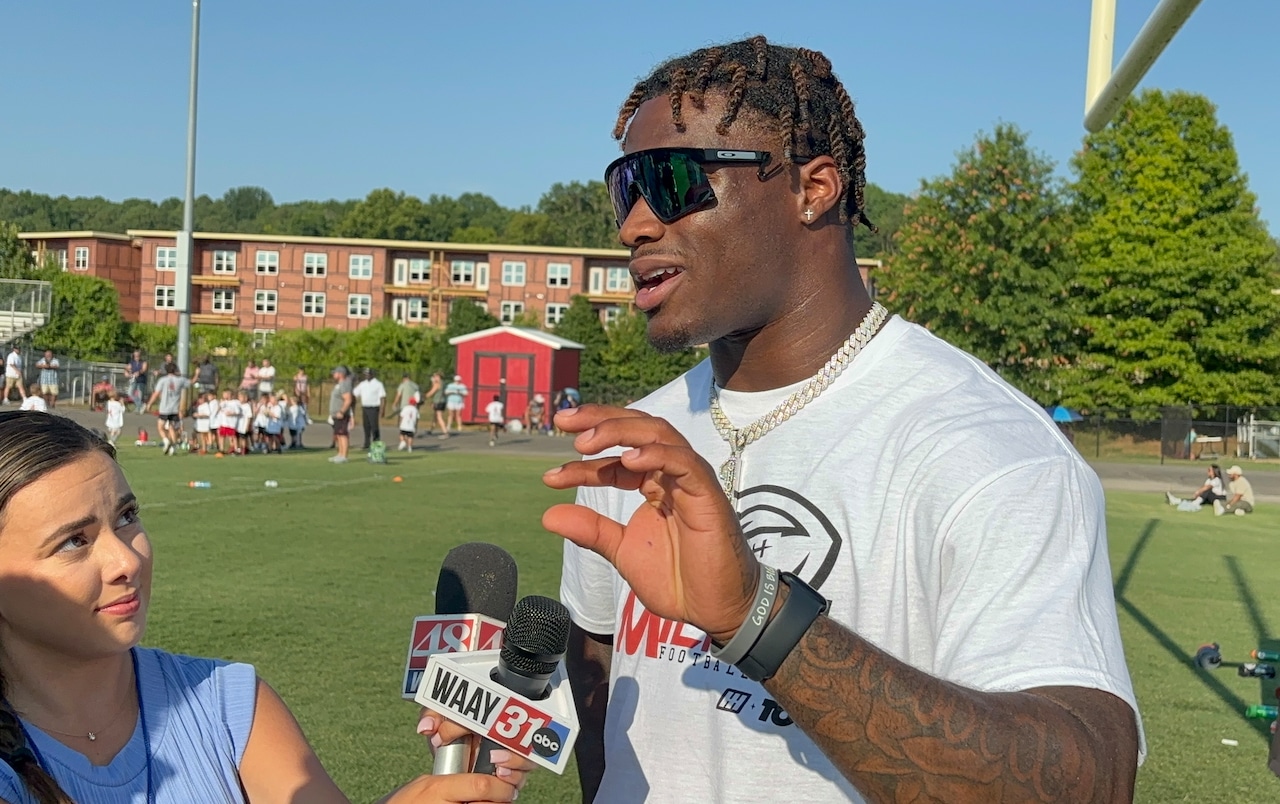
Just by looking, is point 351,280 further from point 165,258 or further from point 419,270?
point 165,258

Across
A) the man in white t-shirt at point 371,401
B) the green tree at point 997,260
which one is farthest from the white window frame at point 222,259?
the man in white t-shirt at point 371,401

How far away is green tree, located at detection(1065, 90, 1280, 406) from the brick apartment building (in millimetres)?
38921

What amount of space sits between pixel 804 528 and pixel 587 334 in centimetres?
5970

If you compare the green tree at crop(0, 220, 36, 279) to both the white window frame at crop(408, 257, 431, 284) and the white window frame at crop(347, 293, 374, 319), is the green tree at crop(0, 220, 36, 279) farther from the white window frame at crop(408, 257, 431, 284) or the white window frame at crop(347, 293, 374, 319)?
the white window frame at crop(408, 257, 431, 284)

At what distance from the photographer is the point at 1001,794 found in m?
1.68

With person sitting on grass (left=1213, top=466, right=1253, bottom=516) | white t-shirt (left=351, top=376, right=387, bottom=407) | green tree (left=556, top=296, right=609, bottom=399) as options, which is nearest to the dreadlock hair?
person sitting on grass (left=1213, top=466, right=1253, bottom=516)

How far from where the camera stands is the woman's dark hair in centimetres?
244

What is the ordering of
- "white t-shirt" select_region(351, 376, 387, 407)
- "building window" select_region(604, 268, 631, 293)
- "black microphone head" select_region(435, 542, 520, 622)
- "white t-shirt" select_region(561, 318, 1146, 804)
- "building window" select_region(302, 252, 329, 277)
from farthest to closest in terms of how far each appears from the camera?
"building window" select_region(302, 252, 329, 277)
"building window" select_region(604, 268, 631, 293)
"white t-shirt" select_region(351, 376, 387, 407)
"black microphone head" select_region(435, 542, 520, 622)
"white t-shirt" select_region(561, 318, 1146, 804)

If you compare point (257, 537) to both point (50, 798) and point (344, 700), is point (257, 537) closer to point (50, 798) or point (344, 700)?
point (344, 700)

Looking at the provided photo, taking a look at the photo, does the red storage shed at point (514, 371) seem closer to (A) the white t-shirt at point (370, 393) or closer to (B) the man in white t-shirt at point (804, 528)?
(A) the white t-shirt at point (370, 393)

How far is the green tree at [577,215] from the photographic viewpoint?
117 m

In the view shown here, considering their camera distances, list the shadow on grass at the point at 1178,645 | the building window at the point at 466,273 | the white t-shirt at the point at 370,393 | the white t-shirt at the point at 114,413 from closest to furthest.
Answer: the shadow on grass at the point at 1178,645 < the white t-shirt at the point at 114,413 < the white t-shirt at the point at 370,393 < the building window at the point at 466,273

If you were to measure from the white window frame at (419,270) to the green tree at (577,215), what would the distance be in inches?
1063

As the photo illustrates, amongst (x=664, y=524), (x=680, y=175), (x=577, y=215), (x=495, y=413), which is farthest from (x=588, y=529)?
(x=577, y=215)
